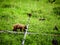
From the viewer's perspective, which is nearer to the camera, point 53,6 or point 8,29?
point 8,29

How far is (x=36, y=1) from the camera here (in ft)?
115

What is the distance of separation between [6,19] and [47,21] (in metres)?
5.79

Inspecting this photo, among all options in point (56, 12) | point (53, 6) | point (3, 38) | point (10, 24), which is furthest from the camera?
point (53, 6)

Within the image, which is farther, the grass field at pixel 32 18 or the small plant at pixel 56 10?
the small plant at pixel 56 10

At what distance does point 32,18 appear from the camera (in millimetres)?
27234

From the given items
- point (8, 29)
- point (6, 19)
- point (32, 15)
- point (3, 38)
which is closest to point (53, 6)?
point (32, 15)

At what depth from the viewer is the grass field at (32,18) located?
68.9ft

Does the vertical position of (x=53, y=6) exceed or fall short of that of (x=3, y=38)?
it exceeds it

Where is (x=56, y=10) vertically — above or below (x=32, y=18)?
above

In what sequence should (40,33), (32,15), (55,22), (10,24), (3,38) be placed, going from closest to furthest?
(3,38), (40,33), (10,24), (55,22), (32,15)

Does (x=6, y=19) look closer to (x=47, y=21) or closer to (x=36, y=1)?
(x=47, y=21)

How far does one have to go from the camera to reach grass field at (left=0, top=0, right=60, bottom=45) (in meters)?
21.0

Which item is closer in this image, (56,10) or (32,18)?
(32,18)

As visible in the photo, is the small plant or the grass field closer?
the grass field
